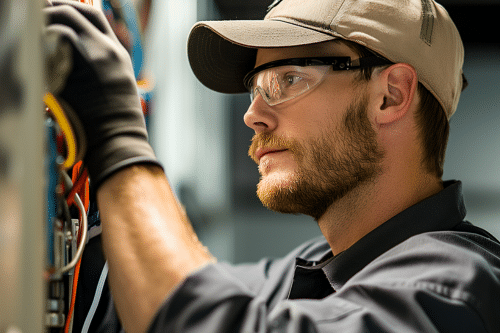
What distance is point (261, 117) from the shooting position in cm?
97

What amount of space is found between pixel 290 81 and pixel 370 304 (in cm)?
54

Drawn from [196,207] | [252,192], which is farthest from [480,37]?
[196,207]

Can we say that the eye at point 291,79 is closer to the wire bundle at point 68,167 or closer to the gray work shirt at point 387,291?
the gray work shirt at point 387,291

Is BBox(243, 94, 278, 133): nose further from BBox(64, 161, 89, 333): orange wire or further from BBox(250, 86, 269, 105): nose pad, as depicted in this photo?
BBox(64, 161, 89, 333): orange wire

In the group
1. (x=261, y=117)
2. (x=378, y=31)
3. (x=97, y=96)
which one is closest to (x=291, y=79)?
(x=261, y=117)

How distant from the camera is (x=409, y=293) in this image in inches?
23.3

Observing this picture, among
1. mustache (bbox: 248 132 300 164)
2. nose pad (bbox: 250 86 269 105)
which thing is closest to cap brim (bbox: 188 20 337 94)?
nose pad (bbox: 250 86 269 105)

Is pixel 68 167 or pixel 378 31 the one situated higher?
pixel 378 31

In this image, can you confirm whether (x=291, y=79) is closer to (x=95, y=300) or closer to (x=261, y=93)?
(x=261, y=93)

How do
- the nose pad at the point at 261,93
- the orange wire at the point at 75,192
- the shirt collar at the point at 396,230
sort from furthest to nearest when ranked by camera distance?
the nose pad at the point at 261,93 < the shirt collar at the point at 396,230 < the orange wire at the point at 75,192

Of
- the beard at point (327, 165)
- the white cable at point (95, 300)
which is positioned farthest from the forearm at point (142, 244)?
the beard at point (327, 165)

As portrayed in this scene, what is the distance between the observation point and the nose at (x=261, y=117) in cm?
96

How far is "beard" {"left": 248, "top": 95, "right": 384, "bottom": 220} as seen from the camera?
3.01 feet

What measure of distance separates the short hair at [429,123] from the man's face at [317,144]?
3 centimetres
